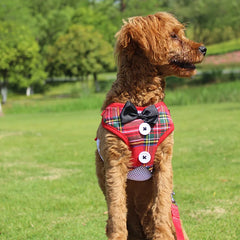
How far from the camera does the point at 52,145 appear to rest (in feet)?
39.5

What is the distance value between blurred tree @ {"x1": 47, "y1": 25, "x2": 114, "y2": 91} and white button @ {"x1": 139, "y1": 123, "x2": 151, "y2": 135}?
128 feet

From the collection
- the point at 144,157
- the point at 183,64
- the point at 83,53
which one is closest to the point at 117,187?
the point at 144,157

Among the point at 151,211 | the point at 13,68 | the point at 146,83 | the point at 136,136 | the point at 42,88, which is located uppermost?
the point at 146,83

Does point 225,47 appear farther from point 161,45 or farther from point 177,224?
point 177,224

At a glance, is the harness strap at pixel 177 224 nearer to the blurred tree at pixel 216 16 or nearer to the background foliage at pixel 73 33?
the background foliage at pixel 73 33

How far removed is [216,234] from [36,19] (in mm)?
50866

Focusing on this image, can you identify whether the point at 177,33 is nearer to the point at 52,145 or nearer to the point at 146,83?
the point at 146,83

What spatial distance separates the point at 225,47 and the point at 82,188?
151 ft

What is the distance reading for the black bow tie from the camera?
3398 millimetres

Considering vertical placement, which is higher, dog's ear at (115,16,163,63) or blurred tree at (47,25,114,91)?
dog's ear at (115,16,163,63)

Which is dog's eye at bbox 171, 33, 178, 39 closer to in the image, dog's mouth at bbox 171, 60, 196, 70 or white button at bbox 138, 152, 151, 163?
dog's mouth at bbox 171, 60, 196, 70

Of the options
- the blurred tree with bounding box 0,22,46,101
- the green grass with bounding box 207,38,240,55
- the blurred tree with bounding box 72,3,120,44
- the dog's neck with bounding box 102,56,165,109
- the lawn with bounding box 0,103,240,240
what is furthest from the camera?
the blurred tree with bounding box 72,3,120,44

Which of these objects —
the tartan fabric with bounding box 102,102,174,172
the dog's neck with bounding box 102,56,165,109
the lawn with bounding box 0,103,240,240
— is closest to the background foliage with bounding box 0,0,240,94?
the lawn with bounding box 0,103,240,240

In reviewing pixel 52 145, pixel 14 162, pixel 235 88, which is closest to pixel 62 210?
pixel 14 162
